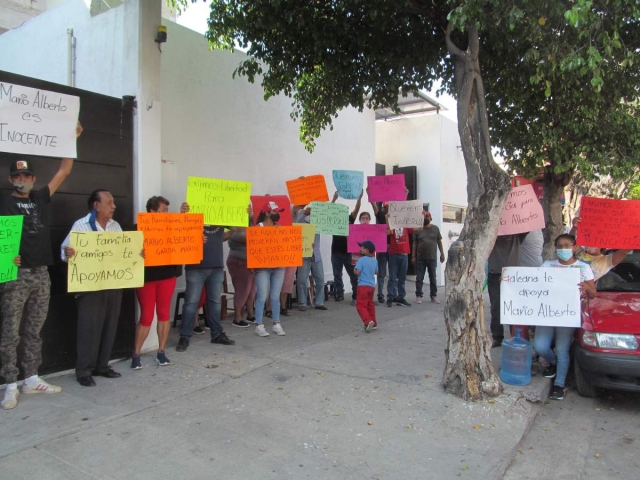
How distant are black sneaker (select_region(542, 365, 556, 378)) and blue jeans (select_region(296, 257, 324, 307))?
174 inches

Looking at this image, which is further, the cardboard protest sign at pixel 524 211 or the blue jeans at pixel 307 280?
the blue jeans at pixel 307 280

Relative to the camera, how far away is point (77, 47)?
7.30 m

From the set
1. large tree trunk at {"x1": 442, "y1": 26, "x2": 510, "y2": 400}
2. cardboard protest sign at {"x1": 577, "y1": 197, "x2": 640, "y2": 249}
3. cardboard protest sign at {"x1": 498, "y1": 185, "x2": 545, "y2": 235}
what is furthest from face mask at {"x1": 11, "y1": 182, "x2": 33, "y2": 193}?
cardboard protest sign at {"x1": 577, "y1": 197, "x2": 640, "y2": 249}

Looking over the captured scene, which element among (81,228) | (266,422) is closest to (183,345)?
(81,228)

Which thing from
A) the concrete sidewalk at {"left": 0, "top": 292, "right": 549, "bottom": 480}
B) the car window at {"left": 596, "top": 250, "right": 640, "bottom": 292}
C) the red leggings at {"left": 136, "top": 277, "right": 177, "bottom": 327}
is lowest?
the concrete sidewalk at {"left": 0, "top": 292, "right": 549, "bottom": 480}

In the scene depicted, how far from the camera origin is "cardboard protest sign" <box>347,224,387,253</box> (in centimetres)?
927

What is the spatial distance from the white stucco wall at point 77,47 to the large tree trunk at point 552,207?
6.42m

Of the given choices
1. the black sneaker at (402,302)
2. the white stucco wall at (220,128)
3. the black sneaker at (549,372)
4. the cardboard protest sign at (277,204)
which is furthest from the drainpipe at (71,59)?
the black sneaker at (549,372)

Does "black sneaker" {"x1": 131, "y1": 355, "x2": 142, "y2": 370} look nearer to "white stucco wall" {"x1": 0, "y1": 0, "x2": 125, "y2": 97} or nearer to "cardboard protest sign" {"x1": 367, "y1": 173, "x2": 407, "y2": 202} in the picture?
"white stucco wall" {"x1": 0, "y1": 0, "x2": 125, "y2": 97}

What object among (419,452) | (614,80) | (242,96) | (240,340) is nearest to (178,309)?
(240,340)

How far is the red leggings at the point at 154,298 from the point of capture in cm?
526

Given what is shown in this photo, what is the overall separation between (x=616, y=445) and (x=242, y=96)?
A: 7.52m

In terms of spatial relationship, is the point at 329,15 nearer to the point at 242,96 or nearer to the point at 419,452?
the point at 242,96

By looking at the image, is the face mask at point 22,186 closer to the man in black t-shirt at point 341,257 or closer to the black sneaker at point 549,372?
the black sneaker at point 549,372
